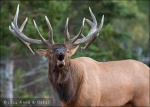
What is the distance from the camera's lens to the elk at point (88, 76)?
11.5 m

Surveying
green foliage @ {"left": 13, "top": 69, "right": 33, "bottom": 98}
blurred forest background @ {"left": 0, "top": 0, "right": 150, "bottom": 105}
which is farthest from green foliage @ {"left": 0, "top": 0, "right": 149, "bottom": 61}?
green foliage @ {"left": 13, "top": 69, "right": 33, "bottom": 98}

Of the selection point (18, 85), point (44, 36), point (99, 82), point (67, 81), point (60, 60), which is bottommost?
point (18, 85)

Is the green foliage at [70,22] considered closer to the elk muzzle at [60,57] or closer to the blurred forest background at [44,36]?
the blurred forest background at [44,36]

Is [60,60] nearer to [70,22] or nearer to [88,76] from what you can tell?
[88,76]

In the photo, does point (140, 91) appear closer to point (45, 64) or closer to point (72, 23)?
point (45, 64)

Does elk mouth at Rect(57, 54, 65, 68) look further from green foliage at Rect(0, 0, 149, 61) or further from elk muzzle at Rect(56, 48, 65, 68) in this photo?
green foliage at Rect(0, 0, 149, 61)

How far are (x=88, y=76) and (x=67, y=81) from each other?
2.15 feet

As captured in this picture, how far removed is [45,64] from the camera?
19.4m

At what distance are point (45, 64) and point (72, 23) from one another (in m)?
2.53

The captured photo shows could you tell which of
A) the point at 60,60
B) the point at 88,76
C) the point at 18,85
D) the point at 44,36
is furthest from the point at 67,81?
the point at 18,85

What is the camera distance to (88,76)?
12.2 m

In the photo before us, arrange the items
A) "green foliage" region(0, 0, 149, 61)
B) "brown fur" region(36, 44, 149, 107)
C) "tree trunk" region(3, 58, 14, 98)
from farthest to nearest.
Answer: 1. "tree trunk" region(3, 58, 14, 98)
2. "green foliage" region(0, 0, 149, 61)
3. "brown fur" region(36, 44, 149, 107)

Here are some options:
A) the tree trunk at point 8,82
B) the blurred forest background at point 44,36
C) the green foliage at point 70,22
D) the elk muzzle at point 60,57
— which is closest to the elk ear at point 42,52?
the elk muzzle at point 60,57

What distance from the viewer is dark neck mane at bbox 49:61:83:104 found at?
11.5 meters
